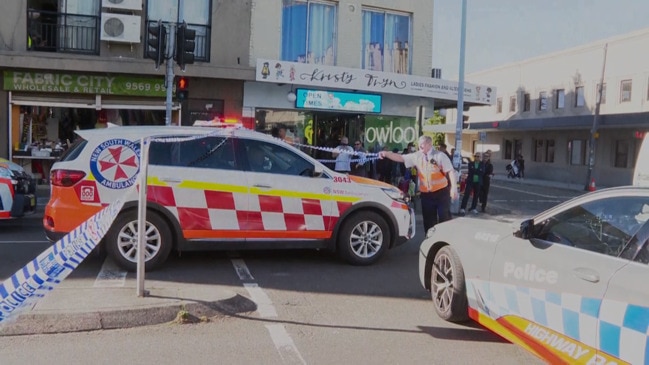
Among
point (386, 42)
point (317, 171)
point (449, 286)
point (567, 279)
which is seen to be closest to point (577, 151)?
point (386, 42)

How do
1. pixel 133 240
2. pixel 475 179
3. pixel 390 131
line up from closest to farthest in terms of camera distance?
pixel 133 240
pixel 475 179
pixel 390 131

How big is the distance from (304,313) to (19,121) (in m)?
13.7

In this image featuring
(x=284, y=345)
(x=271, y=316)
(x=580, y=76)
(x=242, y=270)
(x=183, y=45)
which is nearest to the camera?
(x=284, y=345)

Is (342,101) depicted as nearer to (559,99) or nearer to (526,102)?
(559,99)

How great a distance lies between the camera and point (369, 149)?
19.6 m

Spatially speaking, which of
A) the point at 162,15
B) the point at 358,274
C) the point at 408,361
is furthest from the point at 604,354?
the point at 162,15

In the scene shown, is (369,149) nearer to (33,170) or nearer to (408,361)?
(33,170)

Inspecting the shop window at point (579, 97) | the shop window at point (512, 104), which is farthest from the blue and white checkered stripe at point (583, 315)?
the shop window at point (512, 104)

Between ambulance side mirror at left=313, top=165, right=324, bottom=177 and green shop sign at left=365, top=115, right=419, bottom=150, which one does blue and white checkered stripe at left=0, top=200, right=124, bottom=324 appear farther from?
green shop sign at left=365, top=115, right=419, bottom=150

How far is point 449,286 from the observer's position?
218 inches

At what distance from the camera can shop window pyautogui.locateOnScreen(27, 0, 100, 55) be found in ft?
53.8

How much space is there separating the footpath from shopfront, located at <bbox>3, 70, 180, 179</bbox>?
36.2 ft

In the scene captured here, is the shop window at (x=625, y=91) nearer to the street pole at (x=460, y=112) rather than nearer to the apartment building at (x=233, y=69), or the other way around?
the apartment building at (x=233, y=69)

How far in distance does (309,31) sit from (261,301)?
45.1ft
